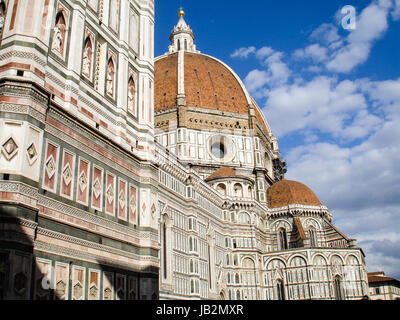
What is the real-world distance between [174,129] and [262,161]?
13002 mm

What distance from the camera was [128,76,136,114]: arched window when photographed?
1462 centimetres

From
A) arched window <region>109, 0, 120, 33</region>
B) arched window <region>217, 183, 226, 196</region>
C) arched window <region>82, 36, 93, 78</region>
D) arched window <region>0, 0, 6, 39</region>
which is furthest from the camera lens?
arched window <region>217, 183, 226, 196</region>

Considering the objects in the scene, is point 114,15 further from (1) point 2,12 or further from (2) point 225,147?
(2) point 225,147

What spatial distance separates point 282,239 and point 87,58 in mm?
47576

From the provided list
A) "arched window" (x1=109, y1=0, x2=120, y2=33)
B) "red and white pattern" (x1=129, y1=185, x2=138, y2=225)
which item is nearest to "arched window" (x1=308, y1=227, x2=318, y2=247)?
"red and white pattern" (x1=129, y1=185, x2=138, y2=225)

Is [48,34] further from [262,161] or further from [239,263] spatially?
[262,161]

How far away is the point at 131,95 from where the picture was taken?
584 inches

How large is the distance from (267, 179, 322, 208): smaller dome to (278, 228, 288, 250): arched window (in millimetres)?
3370

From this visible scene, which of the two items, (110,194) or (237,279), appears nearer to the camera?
(110,194)

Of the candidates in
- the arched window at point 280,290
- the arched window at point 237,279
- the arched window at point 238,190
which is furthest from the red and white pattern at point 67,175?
the arched window at point 280,290

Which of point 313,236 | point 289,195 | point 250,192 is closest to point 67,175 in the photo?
point 250,192

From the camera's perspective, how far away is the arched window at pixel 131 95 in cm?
1462

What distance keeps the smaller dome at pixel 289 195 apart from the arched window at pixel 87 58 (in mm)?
47852

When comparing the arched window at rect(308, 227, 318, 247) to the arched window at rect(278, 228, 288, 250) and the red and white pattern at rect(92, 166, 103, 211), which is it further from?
the red and white pattern at rect(92, 166, 103, 211)
